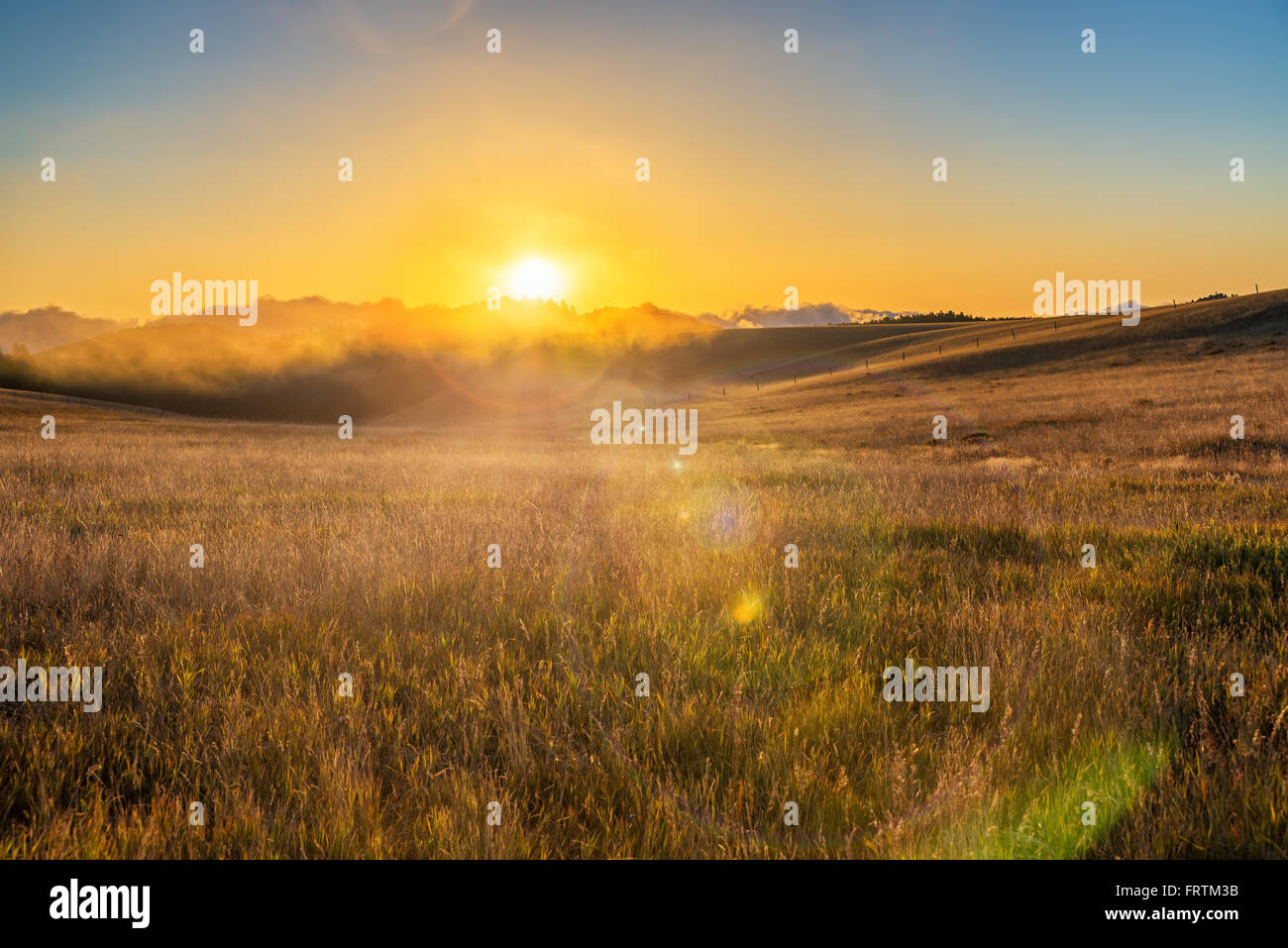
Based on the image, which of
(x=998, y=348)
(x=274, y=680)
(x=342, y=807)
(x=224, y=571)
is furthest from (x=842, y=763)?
(x=998, y=348)

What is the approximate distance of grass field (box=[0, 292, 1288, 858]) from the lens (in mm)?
2334

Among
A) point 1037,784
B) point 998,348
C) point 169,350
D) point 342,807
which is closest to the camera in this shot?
point 342,807

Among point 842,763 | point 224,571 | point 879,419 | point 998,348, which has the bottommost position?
point 842,763

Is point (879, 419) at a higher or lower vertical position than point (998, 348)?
lower

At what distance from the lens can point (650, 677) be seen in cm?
359

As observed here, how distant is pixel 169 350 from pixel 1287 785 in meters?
186

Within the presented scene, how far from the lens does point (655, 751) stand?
2811 millimetres

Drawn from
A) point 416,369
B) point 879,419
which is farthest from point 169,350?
point 879,419

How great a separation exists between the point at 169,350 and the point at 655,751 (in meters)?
184

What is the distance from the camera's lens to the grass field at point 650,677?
7.66 ft

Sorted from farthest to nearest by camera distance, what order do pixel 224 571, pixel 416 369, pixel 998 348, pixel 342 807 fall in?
pixel 416 369
pixel 998 348
pixel 224 571
pixel 342 807
